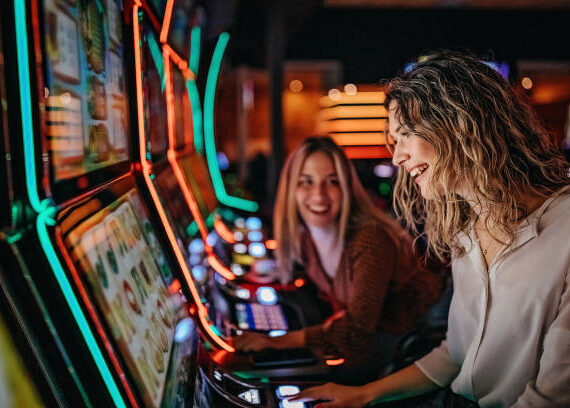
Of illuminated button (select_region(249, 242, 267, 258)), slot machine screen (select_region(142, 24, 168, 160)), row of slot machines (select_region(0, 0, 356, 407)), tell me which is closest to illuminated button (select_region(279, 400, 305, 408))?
row of slot machines (select_region(0, 0, 356, 407))

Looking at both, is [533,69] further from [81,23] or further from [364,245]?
[81,23]

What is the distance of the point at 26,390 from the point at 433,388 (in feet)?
3.30

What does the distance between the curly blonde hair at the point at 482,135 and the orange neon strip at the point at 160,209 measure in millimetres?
657

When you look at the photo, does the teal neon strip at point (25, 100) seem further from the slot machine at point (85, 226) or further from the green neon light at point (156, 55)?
the green neon light at point (156, 55)

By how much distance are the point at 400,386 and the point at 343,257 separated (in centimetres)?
67

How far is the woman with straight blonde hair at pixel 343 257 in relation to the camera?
5.52 ft

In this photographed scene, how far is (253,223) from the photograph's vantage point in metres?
3.77

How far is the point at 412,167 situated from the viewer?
121cm

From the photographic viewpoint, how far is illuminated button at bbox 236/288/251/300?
2125mm

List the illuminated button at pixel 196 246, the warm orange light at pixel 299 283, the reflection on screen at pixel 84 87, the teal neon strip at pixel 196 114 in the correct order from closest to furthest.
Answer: the reflection on screen at pixel 84 87
the illuminated button at pixel 196 246
the warm orange light at pixel 299 283
the teal neon strip at pixel 196 114

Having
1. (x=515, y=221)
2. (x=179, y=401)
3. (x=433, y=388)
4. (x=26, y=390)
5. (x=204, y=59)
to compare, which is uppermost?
(x=204, y=59)

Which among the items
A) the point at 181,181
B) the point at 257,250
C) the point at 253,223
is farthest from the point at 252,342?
the point at 253,223

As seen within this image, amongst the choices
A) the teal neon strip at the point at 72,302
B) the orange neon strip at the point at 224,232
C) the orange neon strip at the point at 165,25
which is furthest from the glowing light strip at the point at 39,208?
the orange neon strip at the point at 224,232

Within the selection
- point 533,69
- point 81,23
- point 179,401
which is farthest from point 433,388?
point 533,69
